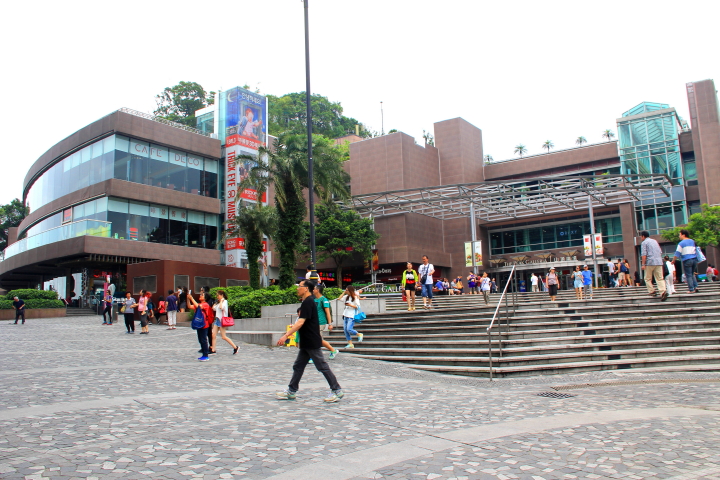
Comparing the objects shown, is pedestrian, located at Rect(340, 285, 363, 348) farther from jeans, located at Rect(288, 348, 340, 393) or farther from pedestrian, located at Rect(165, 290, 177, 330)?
pedestrian, located at Rect(165, 290, 177, 330)

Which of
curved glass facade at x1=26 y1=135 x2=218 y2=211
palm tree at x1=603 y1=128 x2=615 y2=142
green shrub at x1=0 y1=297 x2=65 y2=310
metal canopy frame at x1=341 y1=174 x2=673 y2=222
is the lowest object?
green shrub at x1=0 y1=297 x2=65 y2=310

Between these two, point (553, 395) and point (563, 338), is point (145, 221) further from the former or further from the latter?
point (553, 395)

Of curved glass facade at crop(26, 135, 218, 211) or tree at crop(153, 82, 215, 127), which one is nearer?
curved glass facade at crop(26, 135, 218, 211)

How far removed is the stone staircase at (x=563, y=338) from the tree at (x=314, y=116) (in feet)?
175

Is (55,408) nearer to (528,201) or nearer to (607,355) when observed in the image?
(607,355)

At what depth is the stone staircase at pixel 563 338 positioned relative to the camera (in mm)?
11000

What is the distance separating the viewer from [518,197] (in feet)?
134

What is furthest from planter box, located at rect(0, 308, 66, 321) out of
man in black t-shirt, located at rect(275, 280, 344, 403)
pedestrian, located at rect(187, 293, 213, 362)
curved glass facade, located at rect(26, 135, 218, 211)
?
man in black t-shirt, located at rect(275, 280, 344, 403)

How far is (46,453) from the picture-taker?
5.00 metres

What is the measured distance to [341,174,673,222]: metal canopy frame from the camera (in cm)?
3409

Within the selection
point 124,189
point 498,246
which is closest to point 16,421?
point 124,189

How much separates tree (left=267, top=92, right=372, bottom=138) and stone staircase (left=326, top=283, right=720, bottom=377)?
53263mm

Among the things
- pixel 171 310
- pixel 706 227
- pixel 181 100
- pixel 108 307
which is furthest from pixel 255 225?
pixel 181 100

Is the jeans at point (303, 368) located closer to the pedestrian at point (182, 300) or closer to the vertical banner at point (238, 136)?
the pedestrian at point (182, 300)
